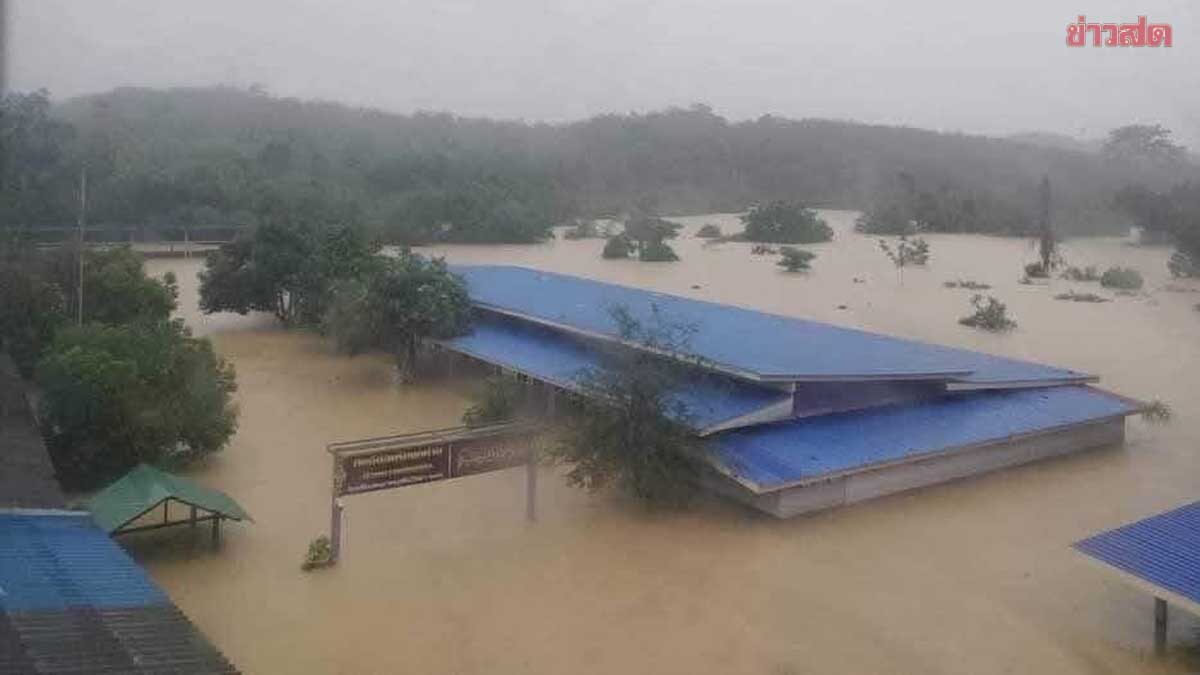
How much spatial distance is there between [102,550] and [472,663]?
8.22 ft

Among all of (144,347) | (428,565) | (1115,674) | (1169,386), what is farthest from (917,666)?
(1169,386)

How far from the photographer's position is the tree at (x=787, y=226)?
3409 centimetres

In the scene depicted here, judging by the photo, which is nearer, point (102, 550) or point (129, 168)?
point (102, 550)

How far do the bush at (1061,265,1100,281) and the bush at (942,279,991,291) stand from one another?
2105 mm

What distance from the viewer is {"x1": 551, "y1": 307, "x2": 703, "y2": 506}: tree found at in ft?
31.9

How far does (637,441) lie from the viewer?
970cm

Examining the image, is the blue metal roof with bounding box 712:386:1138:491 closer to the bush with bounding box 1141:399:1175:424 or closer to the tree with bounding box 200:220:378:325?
the bush with bounding box 1141:399:1175:424

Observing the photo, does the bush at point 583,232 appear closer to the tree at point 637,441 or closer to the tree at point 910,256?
the tree at point 910,256

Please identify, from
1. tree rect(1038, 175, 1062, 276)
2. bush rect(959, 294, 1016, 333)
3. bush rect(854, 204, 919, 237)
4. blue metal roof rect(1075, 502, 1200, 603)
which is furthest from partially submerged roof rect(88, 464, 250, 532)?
bush rect(854, 204, 919, 237)

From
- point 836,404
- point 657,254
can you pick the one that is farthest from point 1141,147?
point 836,404

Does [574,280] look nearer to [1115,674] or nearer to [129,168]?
[1115,674]

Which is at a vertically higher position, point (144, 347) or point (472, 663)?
point (144, 347)

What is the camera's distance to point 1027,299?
23.1m

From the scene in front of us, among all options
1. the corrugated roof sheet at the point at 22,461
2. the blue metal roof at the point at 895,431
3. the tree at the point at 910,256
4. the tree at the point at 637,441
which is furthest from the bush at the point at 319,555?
the tree at the point at 910,256
